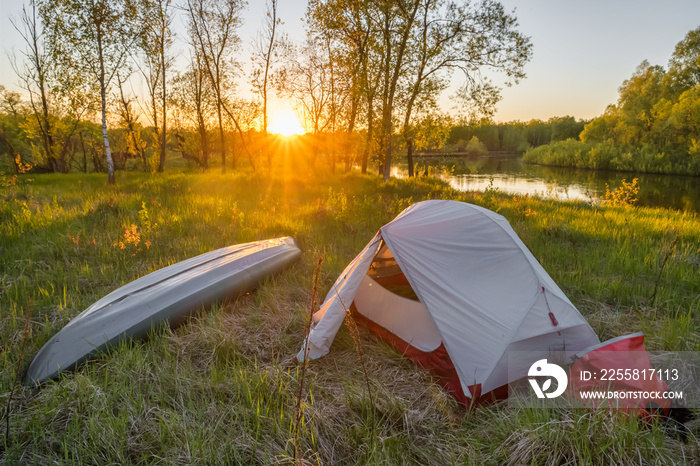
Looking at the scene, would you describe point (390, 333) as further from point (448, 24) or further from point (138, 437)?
point (448, 24)

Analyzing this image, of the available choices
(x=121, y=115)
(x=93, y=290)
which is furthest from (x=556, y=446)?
(x=121, y=115)

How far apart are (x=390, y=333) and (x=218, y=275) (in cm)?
232

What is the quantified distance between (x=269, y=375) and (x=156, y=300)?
68.3 inches

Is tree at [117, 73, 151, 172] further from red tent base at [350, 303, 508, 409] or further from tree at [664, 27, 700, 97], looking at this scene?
tree at [664, 27, 700, 97]

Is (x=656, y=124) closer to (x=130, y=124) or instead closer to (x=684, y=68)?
(x=684, y=68)

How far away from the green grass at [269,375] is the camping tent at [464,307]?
25 centimetres

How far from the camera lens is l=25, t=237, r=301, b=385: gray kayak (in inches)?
116

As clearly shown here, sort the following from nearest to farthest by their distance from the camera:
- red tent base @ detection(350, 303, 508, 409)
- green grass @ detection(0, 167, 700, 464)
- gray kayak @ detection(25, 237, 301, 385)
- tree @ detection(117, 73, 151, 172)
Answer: green grass @ detection(0, 167, 700, 464) < red tent base @ detection(350, 303, 508, 409) < gray kayak @ detection(25, 237, 301, 385) < tree @ detection(117, 73, 151, 172)

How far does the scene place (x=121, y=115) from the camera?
2202 centimetres

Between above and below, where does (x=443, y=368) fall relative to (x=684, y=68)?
below

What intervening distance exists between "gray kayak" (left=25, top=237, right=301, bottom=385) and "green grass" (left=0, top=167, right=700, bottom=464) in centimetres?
18

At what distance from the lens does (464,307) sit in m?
2.92

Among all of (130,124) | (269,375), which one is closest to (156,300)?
(269,375)

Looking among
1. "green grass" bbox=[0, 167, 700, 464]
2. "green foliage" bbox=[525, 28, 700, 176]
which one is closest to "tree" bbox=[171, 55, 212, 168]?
"green grass" bbox=[0, 167, 700, 464]
